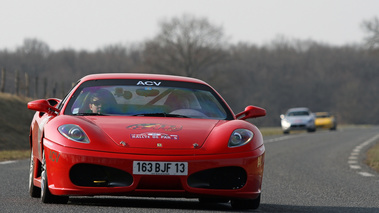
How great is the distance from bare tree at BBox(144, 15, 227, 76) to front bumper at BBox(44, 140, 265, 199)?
277 ft

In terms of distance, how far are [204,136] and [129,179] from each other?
30.0 inches

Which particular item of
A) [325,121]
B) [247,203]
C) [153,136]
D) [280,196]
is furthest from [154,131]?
[325,121]

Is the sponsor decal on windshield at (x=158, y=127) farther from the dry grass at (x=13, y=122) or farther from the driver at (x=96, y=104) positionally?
the dry grass at (x=13, y=122)

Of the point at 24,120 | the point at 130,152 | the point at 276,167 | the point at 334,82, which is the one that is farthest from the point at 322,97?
the point at 130,152

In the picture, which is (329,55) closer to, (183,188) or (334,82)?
(334,82)

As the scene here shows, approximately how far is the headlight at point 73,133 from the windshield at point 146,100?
0.50 m

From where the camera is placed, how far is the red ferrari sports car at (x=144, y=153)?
6605 millimetres

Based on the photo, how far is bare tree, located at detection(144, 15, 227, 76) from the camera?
91688 millimetres

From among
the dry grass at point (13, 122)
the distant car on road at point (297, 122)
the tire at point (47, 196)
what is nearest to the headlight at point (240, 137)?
the tire at point (47, 196)

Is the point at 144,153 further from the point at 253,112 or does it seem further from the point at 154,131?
the point at 253,112

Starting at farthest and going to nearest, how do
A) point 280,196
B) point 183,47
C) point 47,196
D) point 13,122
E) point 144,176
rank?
1. point 183,47
2. point 13,122
3. point 280,196
4. point 47,196
5. point 144,176

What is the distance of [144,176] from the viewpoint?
258 inches

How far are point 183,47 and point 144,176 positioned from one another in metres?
89.3

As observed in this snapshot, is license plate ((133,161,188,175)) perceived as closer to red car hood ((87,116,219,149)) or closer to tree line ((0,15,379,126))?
red car hood ((87,116,219,149))
